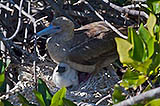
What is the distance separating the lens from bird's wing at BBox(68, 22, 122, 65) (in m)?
3.80

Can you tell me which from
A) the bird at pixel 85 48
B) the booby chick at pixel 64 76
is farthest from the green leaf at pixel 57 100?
the bird at pixel 85 48

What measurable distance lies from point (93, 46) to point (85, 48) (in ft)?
0.24

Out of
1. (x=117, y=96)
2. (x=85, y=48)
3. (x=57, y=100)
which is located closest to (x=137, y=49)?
(x=117, y=96)

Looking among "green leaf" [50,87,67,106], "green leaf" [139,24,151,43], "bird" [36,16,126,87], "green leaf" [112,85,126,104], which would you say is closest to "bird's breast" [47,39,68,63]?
"bird" [36,16,126,87]

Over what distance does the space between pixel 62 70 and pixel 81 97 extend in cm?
27

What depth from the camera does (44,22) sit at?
4.34 metres

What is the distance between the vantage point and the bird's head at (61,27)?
386 cm

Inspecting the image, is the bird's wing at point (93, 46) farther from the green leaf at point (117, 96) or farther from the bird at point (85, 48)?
the green leaf at point (117, 96)

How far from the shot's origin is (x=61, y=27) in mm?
3961

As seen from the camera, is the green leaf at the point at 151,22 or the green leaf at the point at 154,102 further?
the green leaf at the point at 151,22

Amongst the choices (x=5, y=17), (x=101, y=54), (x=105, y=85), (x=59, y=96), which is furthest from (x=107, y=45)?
(x=59, y=96)

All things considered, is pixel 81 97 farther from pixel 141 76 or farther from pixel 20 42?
pixel 141 76

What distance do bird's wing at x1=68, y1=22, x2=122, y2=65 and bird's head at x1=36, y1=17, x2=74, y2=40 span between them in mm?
125

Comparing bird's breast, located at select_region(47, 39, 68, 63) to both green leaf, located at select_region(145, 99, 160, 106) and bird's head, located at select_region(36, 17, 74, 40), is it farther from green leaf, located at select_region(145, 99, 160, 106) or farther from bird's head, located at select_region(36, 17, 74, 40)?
green leaf, located at select_region(145, 99, 160, 106)
